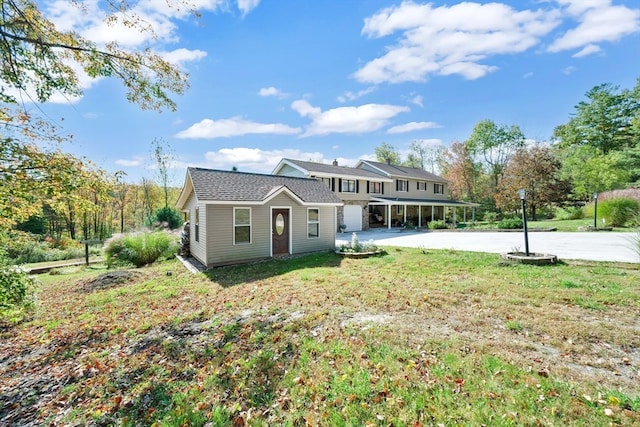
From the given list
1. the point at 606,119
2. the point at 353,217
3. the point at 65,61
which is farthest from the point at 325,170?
the point at 606,119

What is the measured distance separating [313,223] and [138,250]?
848 centimetres

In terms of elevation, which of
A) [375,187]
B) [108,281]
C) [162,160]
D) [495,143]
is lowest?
[108,281]

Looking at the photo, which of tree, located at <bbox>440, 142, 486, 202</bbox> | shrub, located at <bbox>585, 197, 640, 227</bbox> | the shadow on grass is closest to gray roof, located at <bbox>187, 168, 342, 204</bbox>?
the shadow on grass

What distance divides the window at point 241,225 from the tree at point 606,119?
37.0 meters

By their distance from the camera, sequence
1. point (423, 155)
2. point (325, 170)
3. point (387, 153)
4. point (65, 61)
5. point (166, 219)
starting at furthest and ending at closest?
point (387, 153)
point (423, 155)
point (166, 219)
point (325, 170)
point (65, 61)

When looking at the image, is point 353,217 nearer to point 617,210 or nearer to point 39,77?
point 617,210

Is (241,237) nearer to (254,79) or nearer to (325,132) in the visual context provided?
(254,79)

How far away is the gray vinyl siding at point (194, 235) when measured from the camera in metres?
10.8

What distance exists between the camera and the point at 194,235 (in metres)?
13.0

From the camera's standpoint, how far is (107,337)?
200 inches

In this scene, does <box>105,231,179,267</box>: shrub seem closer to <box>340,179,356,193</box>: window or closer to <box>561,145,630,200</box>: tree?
<box>340,179,356,193</box>: window

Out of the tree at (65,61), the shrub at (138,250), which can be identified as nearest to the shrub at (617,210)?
the tree at (65,61)

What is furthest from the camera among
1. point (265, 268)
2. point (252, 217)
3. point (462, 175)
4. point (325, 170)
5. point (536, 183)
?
point (462, 175)

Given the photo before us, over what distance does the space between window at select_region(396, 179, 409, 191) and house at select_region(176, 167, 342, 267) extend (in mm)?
16500
